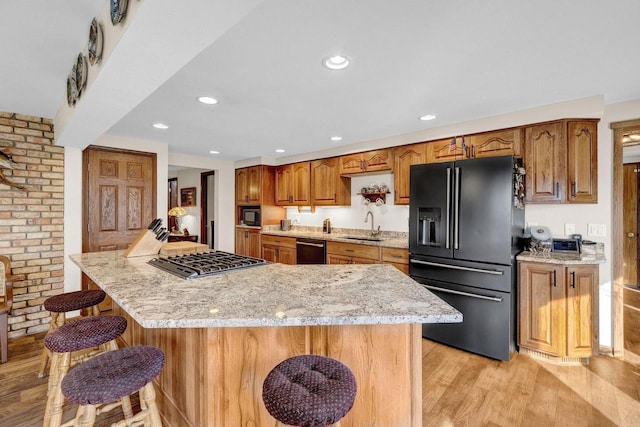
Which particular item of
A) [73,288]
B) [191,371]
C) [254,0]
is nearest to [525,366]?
[191,371]

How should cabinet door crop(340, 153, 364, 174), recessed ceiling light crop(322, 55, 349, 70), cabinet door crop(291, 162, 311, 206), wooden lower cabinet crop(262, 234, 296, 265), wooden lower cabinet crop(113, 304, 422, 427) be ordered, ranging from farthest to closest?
cabinet door crop(291, 162, 311, 206) < wooden lower cabinet crop(262, 234, 296, 265) < cabinet door crop(340, 153, 364, 174) < recessed ceiling light crop(322, 55, 349, 70) < wooden lower cabinet crop(113, 304, 422, 427)

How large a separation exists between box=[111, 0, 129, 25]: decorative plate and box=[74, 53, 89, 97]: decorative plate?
27.6 inches

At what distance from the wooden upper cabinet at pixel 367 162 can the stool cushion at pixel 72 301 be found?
10.4 ft

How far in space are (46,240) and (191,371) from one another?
115 inches

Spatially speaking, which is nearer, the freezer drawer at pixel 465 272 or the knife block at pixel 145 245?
the knife block at pixel 145 245

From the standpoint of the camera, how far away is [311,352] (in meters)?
1.42

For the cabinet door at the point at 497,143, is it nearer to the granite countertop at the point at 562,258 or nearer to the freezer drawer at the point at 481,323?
the granite countertop at the point at 562,258

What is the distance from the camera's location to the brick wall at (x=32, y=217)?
2984 mm

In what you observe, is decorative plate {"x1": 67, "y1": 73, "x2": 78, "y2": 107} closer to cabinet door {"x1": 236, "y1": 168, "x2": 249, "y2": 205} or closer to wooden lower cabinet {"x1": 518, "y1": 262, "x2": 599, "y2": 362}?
cabinet door {"x1": 236, "y1": 168, "x2": 249, "y2": 205}

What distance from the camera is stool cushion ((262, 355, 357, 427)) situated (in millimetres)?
964

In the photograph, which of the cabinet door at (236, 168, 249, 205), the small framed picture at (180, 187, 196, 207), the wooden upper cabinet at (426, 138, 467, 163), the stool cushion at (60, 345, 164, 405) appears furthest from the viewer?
the small framed picture at (180, 187, 196, 207)

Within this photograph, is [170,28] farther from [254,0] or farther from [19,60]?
[19,60]

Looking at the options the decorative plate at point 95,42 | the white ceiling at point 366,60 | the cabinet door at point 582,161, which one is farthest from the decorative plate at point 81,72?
the cabinet door at point 582,161

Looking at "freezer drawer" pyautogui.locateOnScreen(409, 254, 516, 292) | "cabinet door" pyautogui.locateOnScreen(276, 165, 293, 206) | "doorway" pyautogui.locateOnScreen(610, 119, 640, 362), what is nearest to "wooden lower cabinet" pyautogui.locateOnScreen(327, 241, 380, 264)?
"freezer drawer" pyautogui.locateOnScreen(409, 254, 516, 292)
